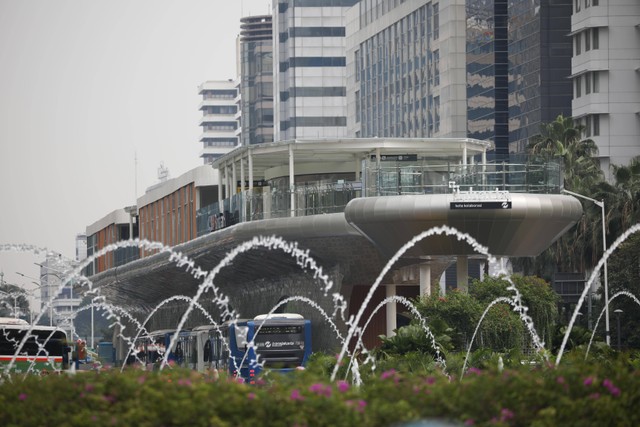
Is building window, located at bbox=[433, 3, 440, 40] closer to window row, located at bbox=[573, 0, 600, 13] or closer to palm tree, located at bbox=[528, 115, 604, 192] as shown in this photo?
window row, located at bbox=[573, 0, 600, 13]

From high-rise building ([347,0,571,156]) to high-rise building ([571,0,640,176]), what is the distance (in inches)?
253

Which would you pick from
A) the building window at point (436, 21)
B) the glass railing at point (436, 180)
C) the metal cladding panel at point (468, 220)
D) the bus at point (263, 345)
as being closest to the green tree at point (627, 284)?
the metal cladding panel at point (468, 220)

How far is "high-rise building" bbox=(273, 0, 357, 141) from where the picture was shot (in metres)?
156

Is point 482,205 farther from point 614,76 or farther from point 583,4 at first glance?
point 583,4

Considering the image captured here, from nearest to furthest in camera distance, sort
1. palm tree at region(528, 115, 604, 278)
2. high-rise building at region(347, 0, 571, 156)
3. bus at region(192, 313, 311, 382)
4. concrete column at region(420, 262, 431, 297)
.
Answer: bus at region(192, 313, 311, 382)
concrete column at region(420, 262, 431, 297)
palm tree at region(528, 115, 604, 278)
high-rise building at region(347, 0, 571, 156)

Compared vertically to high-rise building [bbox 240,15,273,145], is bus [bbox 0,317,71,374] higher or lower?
lower

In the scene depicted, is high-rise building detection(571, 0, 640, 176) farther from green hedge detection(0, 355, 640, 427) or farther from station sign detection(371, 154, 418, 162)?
green hedge detection(0, 355, 640, 427)

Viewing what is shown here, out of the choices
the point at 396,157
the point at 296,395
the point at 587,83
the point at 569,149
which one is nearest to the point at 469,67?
the point at 587,83

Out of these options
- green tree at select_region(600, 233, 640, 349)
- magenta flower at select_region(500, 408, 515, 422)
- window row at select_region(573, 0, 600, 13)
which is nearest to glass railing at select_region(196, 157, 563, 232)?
green tree at select_region(600, 233, 640, 349)

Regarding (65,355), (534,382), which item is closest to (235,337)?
(65,355)

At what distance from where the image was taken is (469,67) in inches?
4291

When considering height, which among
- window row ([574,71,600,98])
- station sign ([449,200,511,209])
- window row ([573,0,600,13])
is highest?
window row ([573,0,600,13])

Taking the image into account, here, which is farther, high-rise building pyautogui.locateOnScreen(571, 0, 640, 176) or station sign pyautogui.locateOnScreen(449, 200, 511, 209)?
high-rise building pyautogui.locateOnScreen(571, 0, 640, 176)

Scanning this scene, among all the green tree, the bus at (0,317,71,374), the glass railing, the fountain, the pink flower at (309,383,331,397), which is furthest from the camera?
the green tree
